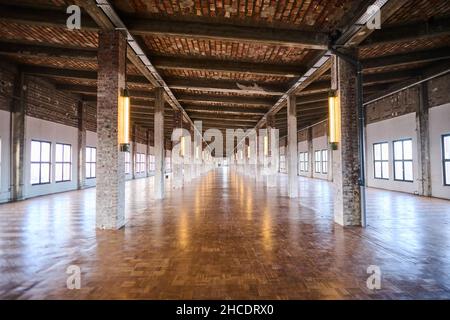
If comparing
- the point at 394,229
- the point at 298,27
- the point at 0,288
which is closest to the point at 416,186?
the point at 394,229

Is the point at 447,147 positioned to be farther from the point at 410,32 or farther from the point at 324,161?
the point at 324,161

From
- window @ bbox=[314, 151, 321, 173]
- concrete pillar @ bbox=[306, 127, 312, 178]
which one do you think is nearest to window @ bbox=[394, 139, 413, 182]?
window @ bbox=[314, 151, 321, 173]

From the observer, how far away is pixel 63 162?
14406mm

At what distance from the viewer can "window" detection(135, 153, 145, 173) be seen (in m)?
24.9

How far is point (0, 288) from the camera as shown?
135 inches

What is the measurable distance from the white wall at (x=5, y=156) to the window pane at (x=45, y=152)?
6.59ft

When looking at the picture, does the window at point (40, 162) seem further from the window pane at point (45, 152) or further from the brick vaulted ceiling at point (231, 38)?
the brick vaulted ceiling at point (231, 38)

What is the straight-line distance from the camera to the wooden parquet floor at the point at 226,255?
3.43 meters

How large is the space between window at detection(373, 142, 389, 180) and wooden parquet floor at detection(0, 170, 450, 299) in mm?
6687

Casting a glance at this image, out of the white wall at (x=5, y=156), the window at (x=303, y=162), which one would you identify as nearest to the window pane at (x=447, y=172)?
the window at (x=303, y=162)

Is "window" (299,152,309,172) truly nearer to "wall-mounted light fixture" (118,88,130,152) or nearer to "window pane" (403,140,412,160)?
"window pane" (403,140,412,160)
